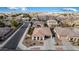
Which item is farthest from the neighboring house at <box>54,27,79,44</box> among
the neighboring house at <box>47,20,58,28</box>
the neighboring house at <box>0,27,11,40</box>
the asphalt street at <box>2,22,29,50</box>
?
the neighboring house at <box>0,27,11,40</box>

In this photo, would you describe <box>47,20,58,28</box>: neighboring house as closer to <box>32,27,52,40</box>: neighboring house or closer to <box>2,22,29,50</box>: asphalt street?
<box>32,27,52,40</box>: neighboring house

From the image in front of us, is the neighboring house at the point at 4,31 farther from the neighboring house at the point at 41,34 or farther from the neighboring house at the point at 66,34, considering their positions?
the neighboring house at the point at 66,34

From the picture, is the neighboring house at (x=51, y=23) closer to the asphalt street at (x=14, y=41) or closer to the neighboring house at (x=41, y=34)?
the neighboring house at (x=41, y=34)

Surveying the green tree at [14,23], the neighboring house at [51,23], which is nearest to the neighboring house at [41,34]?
the neighboring house at [51,23]

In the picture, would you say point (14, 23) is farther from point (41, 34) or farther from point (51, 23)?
point (51, 23)

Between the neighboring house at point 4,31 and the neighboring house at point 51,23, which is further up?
the neighboring house at point 51,23

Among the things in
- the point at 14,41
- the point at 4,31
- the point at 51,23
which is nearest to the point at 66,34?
the point at 51,23

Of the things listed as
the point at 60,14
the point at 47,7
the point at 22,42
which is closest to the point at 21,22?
the point at 22,42
